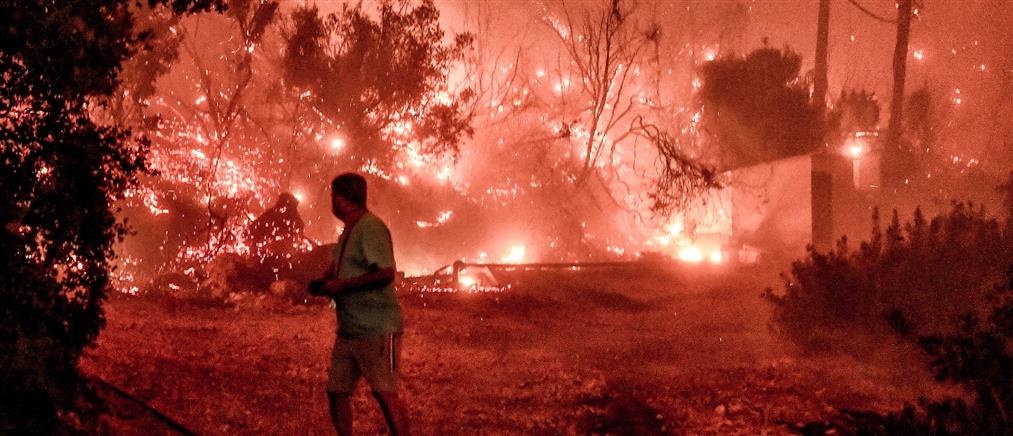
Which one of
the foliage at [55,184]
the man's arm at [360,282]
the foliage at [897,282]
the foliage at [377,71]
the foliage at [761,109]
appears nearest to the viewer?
the foliage at [55,184]

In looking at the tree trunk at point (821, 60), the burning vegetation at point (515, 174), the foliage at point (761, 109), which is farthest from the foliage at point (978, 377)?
the tree trunk at point (821, 60)

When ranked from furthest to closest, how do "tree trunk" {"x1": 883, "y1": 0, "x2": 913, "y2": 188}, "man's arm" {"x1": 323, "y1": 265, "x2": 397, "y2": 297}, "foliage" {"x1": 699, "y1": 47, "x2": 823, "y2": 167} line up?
"foliage" {"x1": 699, "y1": 47, "x2": 823, "y2": 167} < "tree trunk" {"x1": 883, "y1": 0, "x2": 913, "y2": 188} < "man's arm" {"x1": 323, "y1": 265, "x2": 397, "y2": 297}

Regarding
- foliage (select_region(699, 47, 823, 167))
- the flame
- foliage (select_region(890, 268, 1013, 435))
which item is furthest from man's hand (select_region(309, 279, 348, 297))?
foliage (select_region(699, 47, 823, 167))

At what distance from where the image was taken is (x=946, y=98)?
40.9 metres

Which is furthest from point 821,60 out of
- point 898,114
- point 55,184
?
point 55,184

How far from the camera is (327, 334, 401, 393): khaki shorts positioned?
182 inches

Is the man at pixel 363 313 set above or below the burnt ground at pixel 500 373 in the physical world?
above

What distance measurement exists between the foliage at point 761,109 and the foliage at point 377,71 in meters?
10.4

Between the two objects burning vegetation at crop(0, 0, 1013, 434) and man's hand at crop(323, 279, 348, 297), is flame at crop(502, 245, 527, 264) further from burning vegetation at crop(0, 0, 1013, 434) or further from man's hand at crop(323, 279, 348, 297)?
man's hand at crop(323, 279, 348, 297)

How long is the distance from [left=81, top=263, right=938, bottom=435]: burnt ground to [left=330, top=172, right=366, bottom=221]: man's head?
1.76 meters

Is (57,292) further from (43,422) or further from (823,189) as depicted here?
(823,189)

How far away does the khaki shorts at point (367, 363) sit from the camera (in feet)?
15.2

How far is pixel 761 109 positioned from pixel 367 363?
26.1m

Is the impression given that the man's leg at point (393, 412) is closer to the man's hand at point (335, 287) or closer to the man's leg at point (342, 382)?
the man's leg at point (342, 382)
